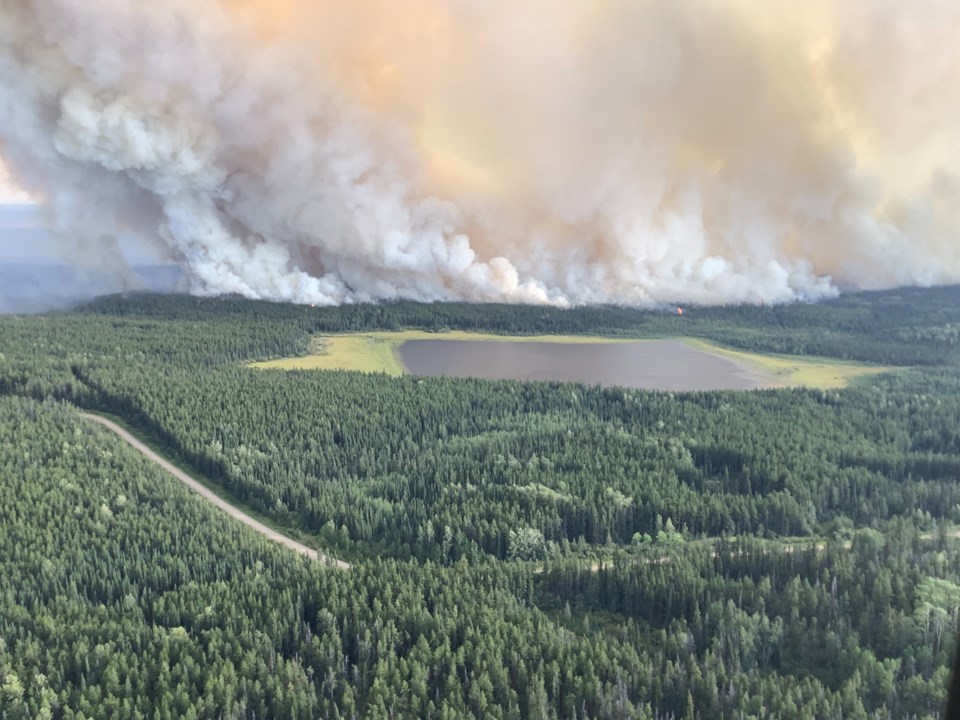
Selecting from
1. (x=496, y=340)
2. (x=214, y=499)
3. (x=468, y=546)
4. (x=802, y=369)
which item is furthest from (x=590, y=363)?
(x=468, y=546)

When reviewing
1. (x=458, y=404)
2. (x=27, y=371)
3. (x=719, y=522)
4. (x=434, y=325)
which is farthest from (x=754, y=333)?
(x=27, y=371)

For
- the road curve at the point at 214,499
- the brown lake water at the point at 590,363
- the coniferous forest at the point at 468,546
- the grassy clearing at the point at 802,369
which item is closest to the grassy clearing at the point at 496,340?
the grassy clearing at the point at 802,369

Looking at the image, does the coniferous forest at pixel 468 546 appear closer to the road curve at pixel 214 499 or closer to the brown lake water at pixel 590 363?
the road curve at pixel 214 499

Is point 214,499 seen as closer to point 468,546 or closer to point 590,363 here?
point 468,546

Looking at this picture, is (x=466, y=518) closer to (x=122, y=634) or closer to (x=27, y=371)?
(x=122, y=634)

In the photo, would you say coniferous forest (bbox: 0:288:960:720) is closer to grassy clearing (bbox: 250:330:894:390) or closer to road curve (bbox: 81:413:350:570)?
road curve (bbox: 81:413:350:570)

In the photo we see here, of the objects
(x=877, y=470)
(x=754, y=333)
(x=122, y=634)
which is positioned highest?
(x=754, y=333)

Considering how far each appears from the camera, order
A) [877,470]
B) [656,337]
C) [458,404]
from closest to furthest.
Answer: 1. [877,470]
2. [458,404]
3. [656,337]

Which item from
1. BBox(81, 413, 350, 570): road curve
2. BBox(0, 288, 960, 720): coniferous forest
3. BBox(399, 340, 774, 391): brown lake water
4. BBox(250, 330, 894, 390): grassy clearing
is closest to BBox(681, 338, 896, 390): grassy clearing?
BBox(250, 330, 894, 390): grassy clearing
